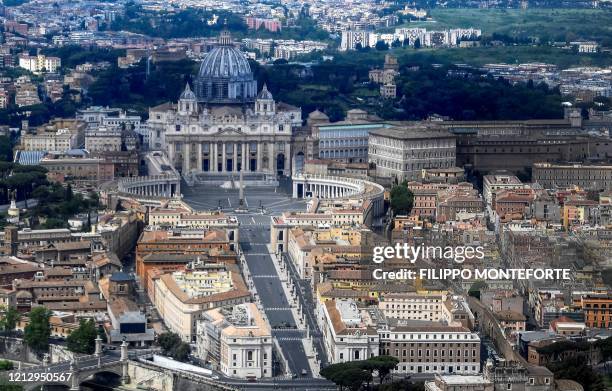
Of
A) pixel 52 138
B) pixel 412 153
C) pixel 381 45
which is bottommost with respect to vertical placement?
pixel 381 45

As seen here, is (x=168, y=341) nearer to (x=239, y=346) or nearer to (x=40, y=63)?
(x=239, y=346)

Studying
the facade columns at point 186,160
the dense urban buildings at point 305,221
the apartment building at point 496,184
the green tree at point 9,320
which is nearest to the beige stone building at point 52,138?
the dense urban buildings at point 305,221

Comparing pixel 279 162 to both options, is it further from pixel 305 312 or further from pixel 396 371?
pixel 396 371

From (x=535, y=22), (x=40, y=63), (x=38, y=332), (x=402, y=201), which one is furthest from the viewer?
(x=535, y=22)

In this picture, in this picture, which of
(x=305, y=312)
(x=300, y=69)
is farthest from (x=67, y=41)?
→ (x=305, y=312)

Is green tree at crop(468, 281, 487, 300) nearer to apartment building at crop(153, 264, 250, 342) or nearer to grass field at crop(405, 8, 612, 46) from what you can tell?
apartment building at crop(153, 264, 250, 342)

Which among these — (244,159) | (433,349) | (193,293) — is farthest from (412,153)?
(433,349)
